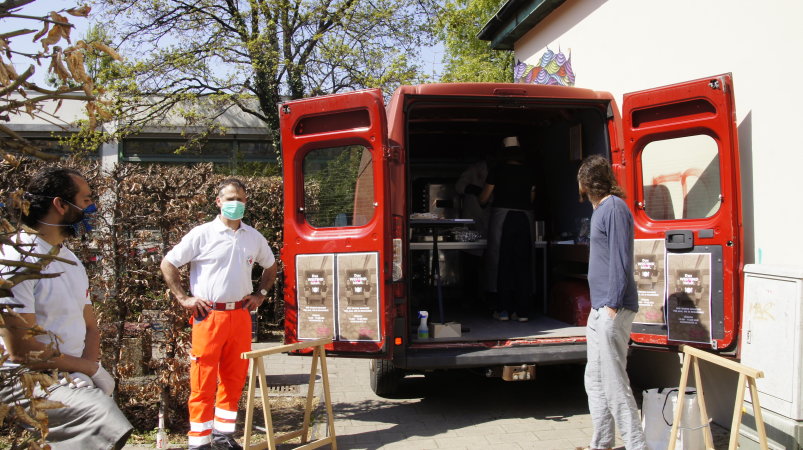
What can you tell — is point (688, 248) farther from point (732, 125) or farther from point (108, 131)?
point (108, 131)

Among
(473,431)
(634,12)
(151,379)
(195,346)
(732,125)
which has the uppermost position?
(634,12)

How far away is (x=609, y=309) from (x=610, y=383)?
0.48 m

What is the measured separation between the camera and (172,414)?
4.84 m

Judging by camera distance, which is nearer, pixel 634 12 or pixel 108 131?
pixel 634 12

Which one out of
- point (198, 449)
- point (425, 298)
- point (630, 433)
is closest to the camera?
point (630, 433)

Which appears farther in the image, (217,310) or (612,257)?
(217,310)

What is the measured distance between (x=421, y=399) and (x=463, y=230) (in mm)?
2160

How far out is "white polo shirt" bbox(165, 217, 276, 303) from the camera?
432 cm

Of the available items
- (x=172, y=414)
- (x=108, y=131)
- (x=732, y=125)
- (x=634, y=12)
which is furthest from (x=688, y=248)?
(x=108, y=131)

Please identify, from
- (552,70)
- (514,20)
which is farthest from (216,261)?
(514,20)

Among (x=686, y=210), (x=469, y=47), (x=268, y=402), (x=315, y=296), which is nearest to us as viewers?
(x=268, y=402)

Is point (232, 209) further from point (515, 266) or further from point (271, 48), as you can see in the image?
point (271, 48)

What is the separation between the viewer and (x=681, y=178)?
511 cm

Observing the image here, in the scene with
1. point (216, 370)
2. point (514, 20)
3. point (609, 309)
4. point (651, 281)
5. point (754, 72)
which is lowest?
point (216, 370)
